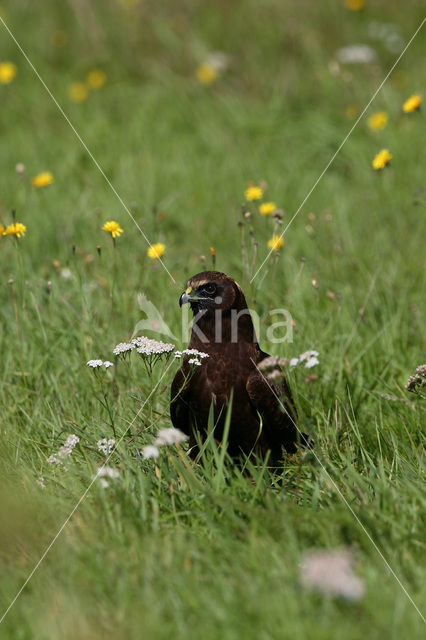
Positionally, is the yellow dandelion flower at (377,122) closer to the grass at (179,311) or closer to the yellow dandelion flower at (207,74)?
the grass at (179,311)

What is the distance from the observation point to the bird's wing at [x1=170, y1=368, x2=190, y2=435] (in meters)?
3.30

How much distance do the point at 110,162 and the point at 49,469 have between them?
157 inches

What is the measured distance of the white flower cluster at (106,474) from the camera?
281 centimetres

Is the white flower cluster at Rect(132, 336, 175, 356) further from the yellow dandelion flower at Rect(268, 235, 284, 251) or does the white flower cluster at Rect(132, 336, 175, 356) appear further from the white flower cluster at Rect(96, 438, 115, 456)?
the yellow dandelion flower at Rect(268, 235, 284, 251)

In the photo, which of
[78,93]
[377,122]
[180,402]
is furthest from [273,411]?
[78,93]

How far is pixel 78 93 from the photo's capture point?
7637 mm

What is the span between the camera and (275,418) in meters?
3.34

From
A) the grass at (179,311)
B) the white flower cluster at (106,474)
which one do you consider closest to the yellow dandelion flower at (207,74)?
the grass at (179,311)

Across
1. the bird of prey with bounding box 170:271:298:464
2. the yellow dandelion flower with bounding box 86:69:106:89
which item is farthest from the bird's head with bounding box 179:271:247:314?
the yellow dandelion flower with bounding box 86:69:106:89

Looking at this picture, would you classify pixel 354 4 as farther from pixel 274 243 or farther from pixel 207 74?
pixel 274 243

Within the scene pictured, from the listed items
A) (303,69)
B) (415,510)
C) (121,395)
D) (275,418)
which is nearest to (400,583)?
(415,510)

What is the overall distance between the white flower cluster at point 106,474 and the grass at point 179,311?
0.04 meters

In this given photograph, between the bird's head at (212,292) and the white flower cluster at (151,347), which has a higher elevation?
the bird's head at (212,292)

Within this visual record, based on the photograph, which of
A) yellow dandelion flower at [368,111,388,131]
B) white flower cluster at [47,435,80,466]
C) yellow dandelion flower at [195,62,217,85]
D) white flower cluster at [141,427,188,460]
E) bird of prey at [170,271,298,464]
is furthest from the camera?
yellow dandelion flower at [195,62,217,85]
